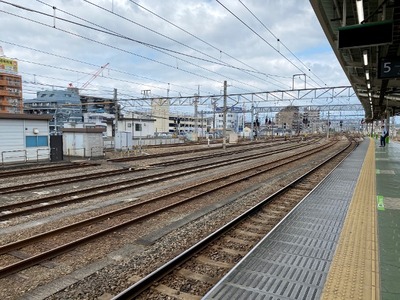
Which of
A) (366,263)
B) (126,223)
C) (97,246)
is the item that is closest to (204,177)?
(126,223)

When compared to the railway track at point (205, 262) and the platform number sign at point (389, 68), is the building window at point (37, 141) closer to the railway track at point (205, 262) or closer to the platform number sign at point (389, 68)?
the railway track at point (205, 262)

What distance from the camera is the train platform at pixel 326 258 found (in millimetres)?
4199

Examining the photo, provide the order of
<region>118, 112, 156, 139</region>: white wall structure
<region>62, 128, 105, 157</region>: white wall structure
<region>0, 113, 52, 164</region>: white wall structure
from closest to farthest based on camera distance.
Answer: <region>0, 113, 52, 164</region>: white wall structure → <region>62, 128, 105, 157</region>: white wall structure → <region>118, 112, 156, 139</region>: white wall structure

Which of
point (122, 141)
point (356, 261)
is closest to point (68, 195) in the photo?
point (356, 261)

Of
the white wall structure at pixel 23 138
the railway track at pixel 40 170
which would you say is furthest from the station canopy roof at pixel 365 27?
the white wall structure at pixel 23 138

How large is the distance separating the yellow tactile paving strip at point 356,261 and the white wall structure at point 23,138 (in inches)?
772

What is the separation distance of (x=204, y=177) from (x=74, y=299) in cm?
1165

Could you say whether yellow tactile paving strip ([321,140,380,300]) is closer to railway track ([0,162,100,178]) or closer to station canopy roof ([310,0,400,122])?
station canopy roof ([310,0,400,122])

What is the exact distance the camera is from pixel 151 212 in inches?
346

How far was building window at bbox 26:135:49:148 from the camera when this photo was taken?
21.7 meters

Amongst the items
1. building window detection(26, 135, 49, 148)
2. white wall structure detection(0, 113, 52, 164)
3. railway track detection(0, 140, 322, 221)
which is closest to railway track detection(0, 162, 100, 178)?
white wall structure detection(0, 113, 52, 164)

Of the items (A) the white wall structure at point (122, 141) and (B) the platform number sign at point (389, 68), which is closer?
(B) the platform number sign at point (389, 68)

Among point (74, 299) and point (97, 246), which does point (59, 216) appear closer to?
point (97, 246)

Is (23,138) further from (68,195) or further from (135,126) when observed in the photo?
(135,126)
